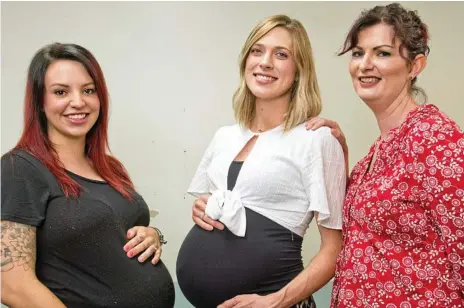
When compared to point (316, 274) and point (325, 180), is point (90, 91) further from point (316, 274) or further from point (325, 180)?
point (316, 274)

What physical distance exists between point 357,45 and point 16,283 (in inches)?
45.0

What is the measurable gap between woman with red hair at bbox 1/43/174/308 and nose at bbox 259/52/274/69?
1.67 feet

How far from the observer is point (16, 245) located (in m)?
1.25

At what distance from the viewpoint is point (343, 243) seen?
4.66 feet

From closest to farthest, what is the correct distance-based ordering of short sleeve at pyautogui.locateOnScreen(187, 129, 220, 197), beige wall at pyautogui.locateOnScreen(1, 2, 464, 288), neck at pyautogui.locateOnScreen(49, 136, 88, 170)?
neck at pyautogui.locateOnScreen(49, 136, 88, 170)
short sleeve at pyautogui.locateOnScreen(187, 129, 220, 197)
beige wall at pyautogui.locateOnScreen(1, 2, 464, 288)

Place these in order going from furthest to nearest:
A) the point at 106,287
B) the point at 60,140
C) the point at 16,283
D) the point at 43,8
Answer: the point at 43,8 < the point at 60,140 < the point at 106,287 < the point at 16,283

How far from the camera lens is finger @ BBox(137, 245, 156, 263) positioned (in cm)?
149

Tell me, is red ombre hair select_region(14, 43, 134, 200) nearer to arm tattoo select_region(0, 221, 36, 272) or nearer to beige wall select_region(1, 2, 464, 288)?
arm tattoo select_region(0, 221, 36, 272)

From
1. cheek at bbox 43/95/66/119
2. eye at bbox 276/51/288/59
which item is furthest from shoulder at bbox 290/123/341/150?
cheek at bbox 43/95/66/119

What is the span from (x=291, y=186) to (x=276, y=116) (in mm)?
271

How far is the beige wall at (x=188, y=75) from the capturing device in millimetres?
2117

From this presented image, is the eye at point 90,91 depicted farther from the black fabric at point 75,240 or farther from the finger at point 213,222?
the finger at point 213,222

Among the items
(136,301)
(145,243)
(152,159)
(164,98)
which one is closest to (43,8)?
(164,98)

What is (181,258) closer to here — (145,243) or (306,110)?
(145,243)
